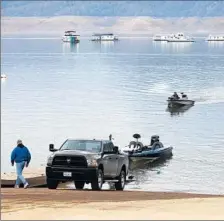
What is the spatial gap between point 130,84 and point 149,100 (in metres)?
25.4

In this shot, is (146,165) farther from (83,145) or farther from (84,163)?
(84,163)

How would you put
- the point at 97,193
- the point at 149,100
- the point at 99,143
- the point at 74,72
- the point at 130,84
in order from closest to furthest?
the point at 97,193 < the point at 99,143 < the point at 149,100 < the point at 130,84 < the point at 74,72

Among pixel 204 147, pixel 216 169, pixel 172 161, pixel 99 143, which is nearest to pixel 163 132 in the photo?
pixel 204 147

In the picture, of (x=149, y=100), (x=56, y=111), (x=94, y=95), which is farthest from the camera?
(x=94, y=95)

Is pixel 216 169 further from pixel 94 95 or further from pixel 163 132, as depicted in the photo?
pixel 94 95

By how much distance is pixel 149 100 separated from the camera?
9225cm

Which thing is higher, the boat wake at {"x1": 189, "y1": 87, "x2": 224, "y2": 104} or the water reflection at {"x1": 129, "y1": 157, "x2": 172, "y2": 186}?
the boat wake at {"x1": 189, "y1": 87, "x2": 224, "y2": 104}

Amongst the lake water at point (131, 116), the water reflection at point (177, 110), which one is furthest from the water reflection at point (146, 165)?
the water reflection at point (177, 110)

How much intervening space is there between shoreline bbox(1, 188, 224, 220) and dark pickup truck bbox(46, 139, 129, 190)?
4.87 feet

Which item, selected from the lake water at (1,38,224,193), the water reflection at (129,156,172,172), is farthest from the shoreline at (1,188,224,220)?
the water reflection at (129,156,172,172)

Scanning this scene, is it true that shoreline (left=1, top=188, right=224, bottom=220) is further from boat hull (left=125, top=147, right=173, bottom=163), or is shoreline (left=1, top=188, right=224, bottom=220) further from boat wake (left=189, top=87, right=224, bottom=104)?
boat wake (left=189, top=87, right=224, bottom=104)

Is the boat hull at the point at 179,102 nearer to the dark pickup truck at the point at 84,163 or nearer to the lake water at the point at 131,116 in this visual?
the lake water at the point at 131,116

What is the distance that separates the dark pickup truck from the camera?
24.6 meters

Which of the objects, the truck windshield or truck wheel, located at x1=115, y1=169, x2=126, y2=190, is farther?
truck wheel, located at x1=115, y1=169, x2=126, y2=190
